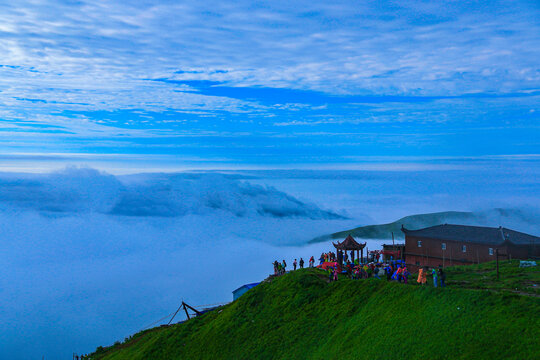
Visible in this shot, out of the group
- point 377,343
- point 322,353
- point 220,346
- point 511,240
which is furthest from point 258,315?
point 511,240

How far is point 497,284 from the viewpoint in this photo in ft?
99.1

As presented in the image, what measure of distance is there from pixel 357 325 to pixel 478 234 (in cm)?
3439

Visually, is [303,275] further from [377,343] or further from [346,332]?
[377,343]

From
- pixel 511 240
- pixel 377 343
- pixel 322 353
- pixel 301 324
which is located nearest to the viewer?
pixel 377 343

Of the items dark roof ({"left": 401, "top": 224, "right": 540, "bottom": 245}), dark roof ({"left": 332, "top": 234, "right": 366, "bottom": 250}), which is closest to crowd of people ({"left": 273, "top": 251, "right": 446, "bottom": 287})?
dark roof ({"left": 332, "top": 234, "right": 366, "bottom": 250})

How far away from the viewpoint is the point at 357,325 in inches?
1067

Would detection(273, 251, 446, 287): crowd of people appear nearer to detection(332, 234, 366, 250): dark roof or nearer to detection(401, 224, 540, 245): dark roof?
detection(332, 234, 366, 250): dark roof

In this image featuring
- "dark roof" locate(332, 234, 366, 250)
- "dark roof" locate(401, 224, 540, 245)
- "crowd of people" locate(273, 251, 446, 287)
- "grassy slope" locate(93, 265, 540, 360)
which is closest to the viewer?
"grassy slope" locate(93, 265, 540, 360)

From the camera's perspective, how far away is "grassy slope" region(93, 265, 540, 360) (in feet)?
72.3

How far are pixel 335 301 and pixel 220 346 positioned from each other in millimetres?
10088

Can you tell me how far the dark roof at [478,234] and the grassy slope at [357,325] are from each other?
14.2m

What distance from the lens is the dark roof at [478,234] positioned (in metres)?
49.7

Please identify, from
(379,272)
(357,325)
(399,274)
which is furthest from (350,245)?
(357,325)

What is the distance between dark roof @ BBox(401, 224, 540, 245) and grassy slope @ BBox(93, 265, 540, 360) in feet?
46.5
